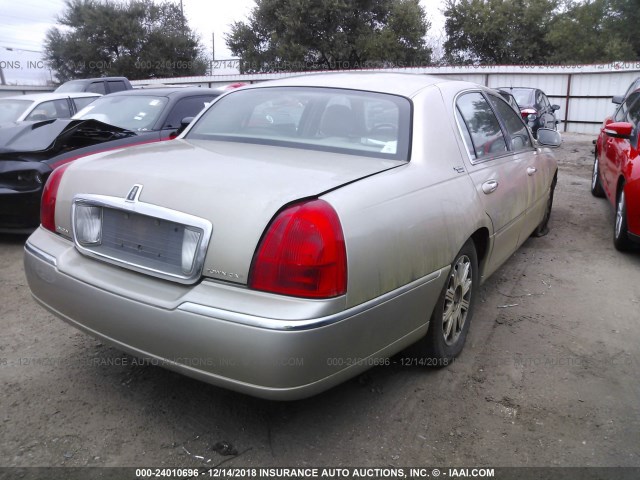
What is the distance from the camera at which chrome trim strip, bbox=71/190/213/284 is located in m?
2.24

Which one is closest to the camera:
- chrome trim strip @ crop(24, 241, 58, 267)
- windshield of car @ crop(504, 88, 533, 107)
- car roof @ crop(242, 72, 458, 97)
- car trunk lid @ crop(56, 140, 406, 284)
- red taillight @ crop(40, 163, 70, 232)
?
car trunk lid @ crop(56, 140, 406, 284)

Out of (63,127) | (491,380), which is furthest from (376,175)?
(63,127)

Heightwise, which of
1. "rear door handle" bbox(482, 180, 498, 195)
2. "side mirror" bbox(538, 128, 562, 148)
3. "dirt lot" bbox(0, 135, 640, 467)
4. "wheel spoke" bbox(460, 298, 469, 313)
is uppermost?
"side mirror" bbox(538, 128, 562, 148)

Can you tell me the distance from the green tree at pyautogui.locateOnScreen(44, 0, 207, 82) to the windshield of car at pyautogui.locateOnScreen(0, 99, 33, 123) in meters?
26.5

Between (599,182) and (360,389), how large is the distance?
6.15m

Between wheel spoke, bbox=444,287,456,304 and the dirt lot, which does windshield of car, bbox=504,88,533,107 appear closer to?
the dirt lot

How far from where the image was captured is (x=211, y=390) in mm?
2963

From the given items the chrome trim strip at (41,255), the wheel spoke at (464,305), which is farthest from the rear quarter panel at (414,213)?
the chrome trim strip at (41,255)

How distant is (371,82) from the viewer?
3.47 meters

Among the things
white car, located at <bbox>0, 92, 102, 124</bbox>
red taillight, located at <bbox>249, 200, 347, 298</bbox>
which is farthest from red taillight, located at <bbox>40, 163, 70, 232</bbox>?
white car, located at <bbox>0, 92, 102, 124</bbox>

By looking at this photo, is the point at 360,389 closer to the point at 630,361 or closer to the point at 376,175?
the point at 376,175

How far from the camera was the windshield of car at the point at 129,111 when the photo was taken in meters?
6.54

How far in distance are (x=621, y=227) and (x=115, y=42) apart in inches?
1363

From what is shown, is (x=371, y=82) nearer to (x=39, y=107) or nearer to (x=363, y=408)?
(x=363, y=408)
